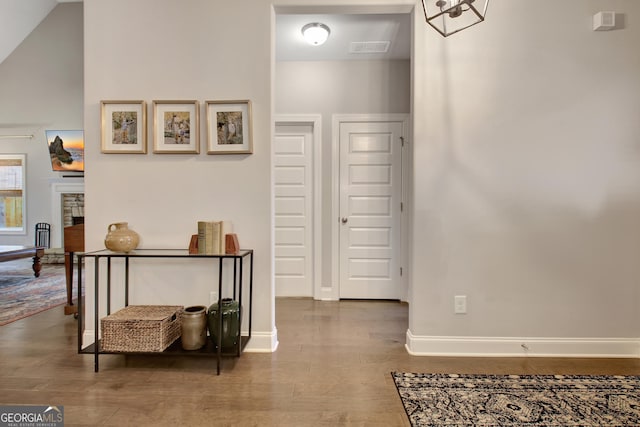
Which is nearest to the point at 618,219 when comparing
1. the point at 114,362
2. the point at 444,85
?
the point at 444,85

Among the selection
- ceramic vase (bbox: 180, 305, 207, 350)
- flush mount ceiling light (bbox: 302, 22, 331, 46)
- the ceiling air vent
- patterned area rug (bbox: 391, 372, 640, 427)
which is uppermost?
the ceiling air vent

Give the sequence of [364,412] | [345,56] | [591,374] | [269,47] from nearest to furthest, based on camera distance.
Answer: [364,412]
[591,374]
[269,47]
[345,56]

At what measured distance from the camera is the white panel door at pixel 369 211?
372 cm

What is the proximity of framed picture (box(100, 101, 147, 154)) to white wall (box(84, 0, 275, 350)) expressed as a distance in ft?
0.18

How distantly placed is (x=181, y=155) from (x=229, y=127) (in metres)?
0.42

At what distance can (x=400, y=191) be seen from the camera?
3725 mm

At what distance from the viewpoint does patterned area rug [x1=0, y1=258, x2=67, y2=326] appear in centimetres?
332

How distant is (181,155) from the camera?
94.0 inches

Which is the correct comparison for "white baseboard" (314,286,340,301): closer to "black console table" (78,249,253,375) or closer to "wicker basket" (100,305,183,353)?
"black console table" (78,249,253,375)

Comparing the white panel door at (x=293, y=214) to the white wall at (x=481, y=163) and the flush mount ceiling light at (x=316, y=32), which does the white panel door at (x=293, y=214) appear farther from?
the white wall at (x=481, y=163)

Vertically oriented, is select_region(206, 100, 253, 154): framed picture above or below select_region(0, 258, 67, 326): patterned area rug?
above

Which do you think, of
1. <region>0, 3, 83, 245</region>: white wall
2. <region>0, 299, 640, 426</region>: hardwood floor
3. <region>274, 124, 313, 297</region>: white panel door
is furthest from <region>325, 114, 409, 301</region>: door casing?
<region>0, 3, 83, 245</region>: white wall

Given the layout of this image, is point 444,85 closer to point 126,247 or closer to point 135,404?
point 126,247

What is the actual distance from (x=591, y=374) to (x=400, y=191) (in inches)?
88.4
